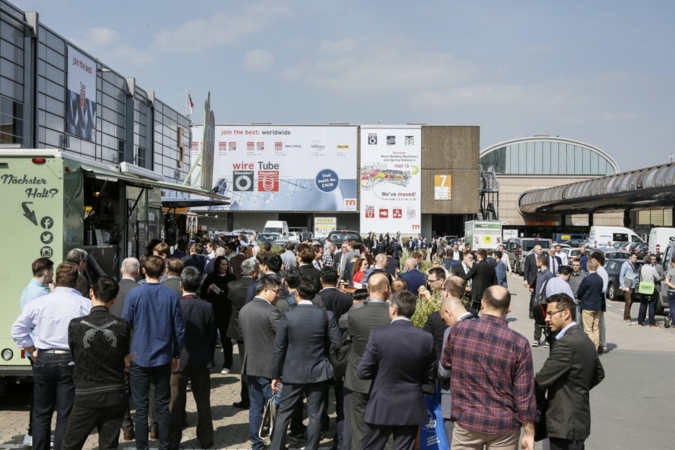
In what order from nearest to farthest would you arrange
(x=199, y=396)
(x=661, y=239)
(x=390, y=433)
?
(x=390, y=433)
(x=199, y=396)
(x=661, y=239)

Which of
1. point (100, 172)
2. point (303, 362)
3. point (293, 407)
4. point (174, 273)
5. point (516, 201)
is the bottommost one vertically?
point (293, 407)

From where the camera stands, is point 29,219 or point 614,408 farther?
point 614,408

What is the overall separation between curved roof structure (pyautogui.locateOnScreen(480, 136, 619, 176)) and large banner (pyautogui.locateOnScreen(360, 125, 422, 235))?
1096 inches

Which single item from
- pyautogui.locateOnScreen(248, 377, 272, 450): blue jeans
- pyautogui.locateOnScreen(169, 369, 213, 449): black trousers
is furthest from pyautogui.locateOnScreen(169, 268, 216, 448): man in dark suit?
pyautogui.locateOnScreen(248, 377, 272, 450): blue jeans

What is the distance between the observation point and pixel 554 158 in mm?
82750

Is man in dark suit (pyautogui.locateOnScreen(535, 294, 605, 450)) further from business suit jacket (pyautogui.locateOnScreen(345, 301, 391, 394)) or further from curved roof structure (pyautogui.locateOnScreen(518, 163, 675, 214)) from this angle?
curved roof structure (pyautogui.locateOnScreen(518, 163, 675, 214))

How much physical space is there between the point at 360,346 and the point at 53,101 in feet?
73.0

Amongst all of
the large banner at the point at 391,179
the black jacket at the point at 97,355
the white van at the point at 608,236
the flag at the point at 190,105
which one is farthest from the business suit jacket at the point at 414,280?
the large banner at the point at 391,179

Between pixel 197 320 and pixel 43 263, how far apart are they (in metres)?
1.65

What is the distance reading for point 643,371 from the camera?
10.5 meters

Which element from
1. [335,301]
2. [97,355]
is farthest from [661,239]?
[97,355]

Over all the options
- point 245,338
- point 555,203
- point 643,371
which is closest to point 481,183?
point 555,203

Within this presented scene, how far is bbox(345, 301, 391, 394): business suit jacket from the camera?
541cm

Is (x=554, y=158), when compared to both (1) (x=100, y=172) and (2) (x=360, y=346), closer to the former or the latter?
(1) (x=100, y=172)
